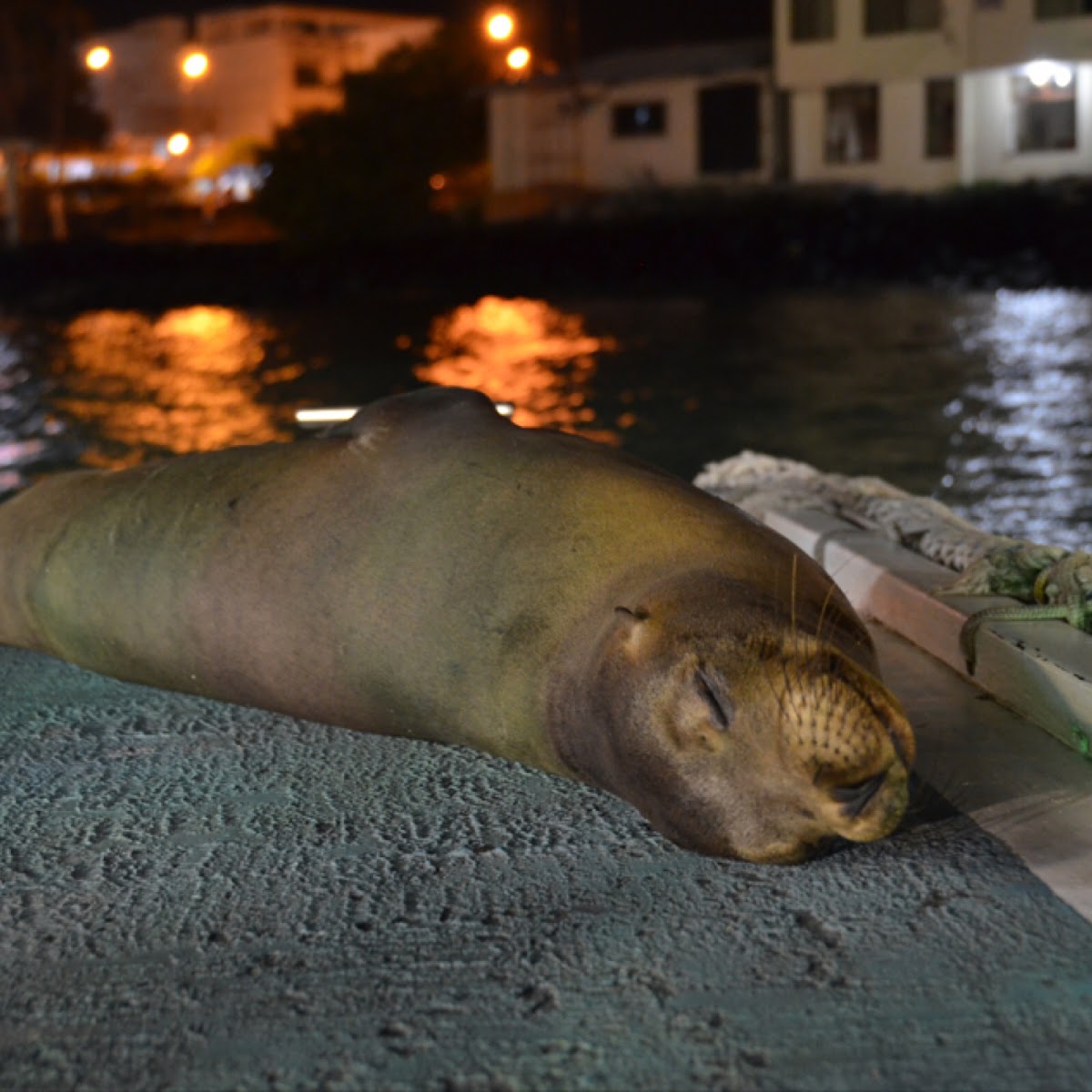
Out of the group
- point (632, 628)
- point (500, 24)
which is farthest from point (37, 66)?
point (632, 628)

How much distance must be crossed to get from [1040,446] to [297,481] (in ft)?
25.2

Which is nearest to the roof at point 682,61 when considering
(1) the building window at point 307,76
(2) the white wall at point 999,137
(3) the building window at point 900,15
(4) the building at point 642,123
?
(4) the building at point 642,123

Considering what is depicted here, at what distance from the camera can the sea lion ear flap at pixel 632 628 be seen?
322 cm

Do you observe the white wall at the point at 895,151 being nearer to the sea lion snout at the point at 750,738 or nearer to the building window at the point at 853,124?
the building window at the point at 853,124

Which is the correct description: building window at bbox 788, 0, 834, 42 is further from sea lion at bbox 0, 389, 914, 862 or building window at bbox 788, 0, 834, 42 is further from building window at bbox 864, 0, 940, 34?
sea lion at bbox 0, 389, 914, 862

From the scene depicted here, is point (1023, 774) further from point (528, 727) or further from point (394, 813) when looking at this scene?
point (394, 813)

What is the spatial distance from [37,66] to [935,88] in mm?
34571

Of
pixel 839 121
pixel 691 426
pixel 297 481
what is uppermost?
pixel 839 121

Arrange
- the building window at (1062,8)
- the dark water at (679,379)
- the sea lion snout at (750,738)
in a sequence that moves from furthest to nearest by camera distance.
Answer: the building window at (1062,8) < the dark water at (679,379) < the sea lion snout at (750,738)

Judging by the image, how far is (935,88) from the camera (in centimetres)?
3525

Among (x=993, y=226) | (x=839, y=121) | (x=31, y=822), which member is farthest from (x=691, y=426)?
(x=839, y=121)

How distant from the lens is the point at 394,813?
3596 mm

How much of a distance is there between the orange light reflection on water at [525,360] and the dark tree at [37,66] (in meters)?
35.0

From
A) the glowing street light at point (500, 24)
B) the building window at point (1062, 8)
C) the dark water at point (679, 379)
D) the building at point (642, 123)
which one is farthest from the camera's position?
the building at point (642, 123)
